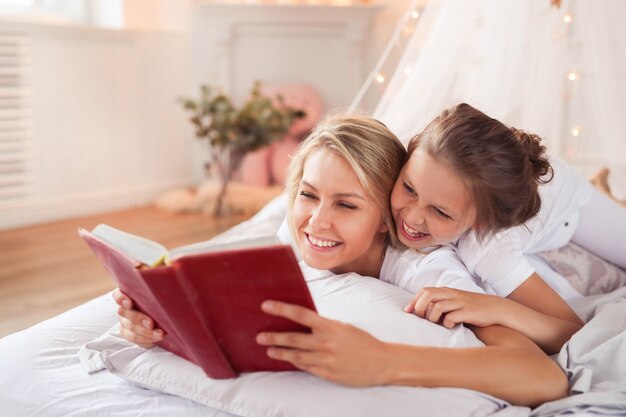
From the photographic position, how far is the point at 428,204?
1412 mm

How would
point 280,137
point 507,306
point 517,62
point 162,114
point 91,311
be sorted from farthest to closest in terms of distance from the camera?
1. point 162,114
2. point 280,137
3. point 517,62
4. point 91,311
5. point 507,306

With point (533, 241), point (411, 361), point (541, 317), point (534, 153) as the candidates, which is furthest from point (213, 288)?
point (533, 241)

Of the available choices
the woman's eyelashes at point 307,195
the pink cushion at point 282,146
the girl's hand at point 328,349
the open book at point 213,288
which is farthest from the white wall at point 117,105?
the girl's hand at point 328,349

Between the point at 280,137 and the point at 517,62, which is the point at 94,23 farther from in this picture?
the point at 517,62

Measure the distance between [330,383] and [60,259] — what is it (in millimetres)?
2468

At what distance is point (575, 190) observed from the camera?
1978 millimetres

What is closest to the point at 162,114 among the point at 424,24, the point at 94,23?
the point at 94,23

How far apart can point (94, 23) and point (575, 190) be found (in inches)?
135

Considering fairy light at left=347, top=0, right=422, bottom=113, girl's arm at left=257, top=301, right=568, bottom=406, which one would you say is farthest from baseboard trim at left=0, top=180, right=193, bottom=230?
girl's arm at left=257, top=301, right=568, bottom=406

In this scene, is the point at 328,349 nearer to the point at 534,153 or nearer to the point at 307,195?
the point at 307,195

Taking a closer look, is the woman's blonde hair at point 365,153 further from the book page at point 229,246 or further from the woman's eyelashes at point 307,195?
the book page at point 229,246

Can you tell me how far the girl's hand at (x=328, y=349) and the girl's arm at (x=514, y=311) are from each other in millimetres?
194

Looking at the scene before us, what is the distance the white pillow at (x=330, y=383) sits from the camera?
108 centimetres

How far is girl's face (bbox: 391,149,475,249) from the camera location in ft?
4.58
